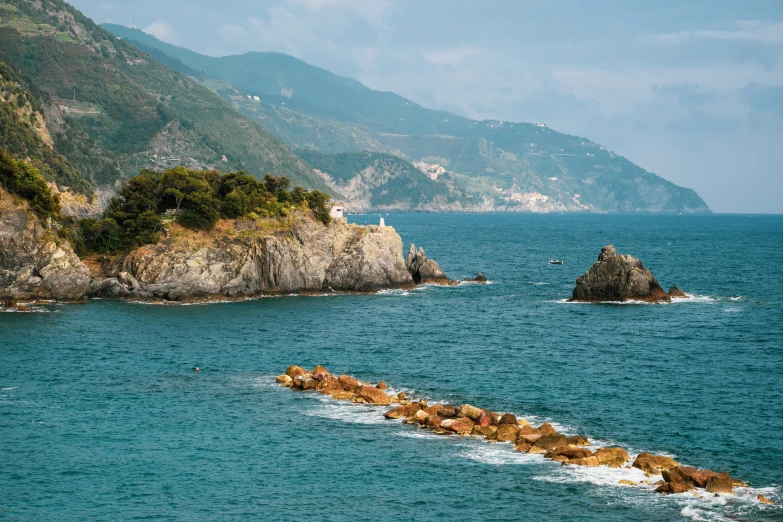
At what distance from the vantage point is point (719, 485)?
138 ft

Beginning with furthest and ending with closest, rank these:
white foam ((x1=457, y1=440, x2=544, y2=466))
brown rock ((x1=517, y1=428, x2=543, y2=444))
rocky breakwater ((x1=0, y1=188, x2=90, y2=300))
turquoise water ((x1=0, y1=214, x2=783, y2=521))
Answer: rocky breakwater ((x1=0, y1=188, x2=90, y2=300)) → brown rock ((x1=517, y1=428, x2=543, y2=444)) → white foam ((x1=457, y1=440, x2=544, y2=466)) → turquoise water ((x1=0, y1=214, x2=783, y2=521))

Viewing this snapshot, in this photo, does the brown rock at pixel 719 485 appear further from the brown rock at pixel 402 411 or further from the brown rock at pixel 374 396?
the brown rock at pixel 374 396

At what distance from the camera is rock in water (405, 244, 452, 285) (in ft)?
423

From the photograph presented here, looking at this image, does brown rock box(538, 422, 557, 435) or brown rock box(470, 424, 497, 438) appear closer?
brown rock box(538, 422, 557, 435)

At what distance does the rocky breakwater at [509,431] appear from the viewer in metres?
43.2

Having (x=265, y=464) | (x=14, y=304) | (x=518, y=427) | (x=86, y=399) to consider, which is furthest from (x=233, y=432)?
(x=14, y=304)

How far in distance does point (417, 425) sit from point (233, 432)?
39.2 feet

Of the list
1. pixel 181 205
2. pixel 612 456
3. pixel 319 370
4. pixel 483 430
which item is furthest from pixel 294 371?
pixel 181 205

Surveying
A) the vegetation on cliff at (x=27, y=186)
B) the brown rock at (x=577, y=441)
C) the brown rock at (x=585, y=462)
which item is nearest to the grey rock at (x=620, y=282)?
the brown rock at (x=577, y=441)

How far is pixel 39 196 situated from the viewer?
333 ft

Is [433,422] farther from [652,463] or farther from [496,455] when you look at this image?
[652,463]

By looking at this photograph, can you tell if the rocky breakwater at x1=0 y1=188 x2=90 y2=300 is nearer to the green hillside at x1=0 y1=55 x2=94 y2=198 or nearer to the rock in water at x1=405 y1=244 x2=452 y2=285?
the rock in water at x1=405 y1=244 x2=452 y2=285

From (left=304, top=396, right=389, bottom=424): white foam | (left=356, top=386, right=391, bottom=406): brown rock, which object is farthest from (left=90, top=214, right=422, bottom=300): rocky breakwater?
(left=304, top=396, right=389, bottom=424): white foam

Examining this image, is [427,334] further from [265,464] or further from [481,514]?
[481,514]
